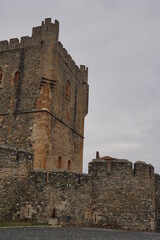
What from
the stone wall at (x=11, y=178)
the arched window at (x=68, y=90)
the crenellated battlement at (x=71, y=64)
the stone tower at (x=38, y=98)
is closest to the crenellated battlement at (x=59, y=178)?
the stone wall at (x=11, y=178)

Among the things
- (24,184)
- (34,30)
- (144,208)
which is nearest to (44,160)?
(24,184)

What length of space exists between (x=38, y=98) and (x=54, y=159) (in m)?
3.96

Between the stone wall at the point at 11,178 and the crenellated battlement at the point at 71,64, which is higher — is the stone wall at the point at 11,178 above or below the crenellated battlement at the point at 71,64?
below

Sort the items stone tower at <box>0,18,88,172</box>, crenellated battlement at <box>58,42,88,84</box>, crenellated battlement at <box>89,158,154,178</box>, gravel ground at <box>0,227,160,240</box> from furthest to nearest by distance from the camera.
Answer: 1. crenellated battlement at <box>58,42,88,84</box>
2. stone tower at <box>0,18,88,172</box>
3. crenellated battlement at <box>89,158,154,178</box>
4. gravel ground at <box>0,227,160,240</box>

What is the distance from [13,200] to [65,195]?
222 centimetres

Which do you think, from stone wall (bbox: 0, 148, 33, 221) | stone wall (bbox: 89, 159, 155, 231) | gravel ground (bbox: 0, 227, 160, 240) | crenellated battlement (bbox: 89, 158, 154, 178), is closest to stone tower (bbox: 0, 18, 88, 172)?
stone wall (bbox: 0, 148, 33, 221)

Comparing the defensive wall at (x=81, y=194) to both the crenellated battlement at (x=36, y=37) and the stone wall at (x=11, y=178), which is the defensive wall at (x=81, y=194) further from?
the crenellated battlement at (x=36, y=37)

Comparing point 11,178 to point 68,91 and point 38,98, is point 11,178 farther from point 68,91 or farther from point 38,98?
point 68,91

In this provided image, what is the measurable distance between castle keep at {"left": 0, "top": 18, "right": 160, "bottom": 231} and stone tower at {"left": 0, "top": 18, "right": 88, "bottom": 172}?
0.06 meters

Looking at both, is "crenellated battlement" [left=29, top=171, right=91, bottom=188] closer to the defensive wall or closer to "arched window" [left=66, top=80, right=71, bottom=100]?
the defensive wall

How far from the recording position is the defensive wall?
1445 cm

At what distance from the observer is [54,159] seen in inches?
859

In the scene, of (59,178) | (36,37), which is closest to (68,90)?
(36,37)

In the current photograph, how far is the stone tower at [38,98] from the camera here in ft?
68.6
